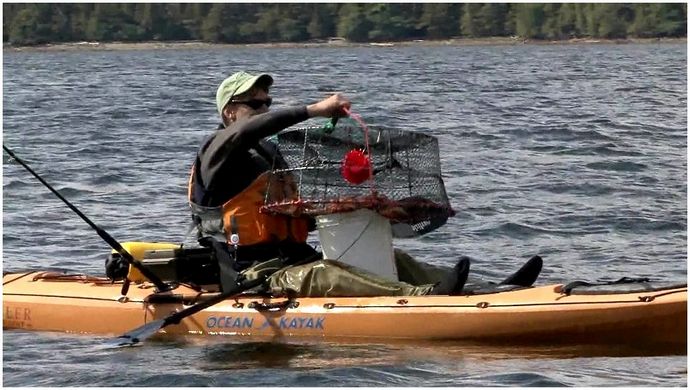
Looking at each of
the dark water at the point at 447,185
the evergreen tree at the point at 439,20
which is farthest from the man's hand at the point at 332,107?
the evergreen tree at the point at 439,20

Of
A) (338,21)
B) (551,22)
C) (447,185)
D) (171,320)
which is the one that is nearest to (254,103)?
(171,320)

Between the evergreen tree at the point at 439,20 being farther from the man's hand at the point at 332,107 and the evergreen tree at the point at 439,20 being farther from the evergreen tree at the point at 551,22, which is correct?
the man's hand at the point at 332,107

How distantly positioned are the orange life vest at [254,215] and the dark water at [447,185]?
0.62m

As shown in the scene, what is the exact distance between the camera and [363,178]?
28.8 feet

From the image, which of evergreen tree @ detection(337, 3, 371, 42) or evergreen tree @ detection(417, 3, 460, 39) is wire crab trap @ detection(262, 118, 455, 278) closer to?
evergreen tree @ detection(417, 3, 460, 39)

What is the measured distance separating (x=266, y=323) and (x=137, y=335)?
703mm

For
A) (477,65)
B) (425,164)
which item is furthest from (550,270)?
(477,65)

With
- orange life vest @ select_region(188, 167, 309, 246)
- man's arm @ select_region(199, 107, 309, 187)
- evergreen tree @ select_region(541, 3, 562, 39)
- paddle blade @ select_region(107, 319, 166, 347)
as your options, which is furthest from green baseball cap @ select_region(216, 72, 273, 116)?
evergreen tree @ select_region(541, 3, 562, 39)

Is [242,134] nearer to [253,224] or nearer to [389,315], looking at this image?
[253,224]

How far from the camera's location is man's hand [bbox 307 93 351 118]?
27.4 ft

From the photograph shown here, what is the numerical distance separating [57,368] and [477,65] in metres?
34.9

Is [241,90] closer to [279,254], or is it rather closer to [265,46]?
[279,254]

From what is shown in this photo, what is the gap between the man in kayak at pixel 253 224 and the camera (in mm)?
8836

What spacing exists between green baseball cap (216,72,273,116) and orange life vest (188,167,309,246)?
1.54ft
